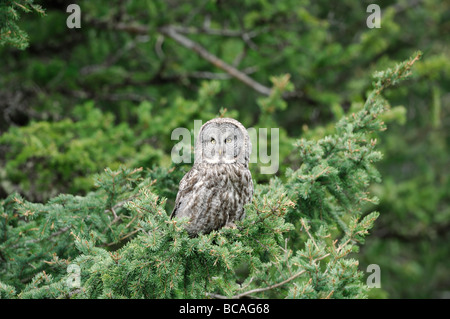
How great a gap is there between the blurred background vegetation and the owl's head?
0.43 metres

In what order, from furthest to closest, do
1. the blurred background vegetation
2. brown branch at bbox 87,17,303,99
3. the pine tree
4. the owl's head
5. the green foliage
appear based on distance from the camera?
brown branch at bbox 87,17,303,99
the blurred background vegetation
the owl's head
the green foliage
the pine tree

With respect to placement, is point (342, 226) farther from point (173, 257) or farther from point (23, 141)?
point (23, 141)

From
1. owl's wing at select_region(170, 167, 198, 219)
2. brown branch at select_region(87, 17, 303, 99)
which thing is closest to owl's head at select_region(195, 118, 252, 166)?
owl's wing at select_region(170, 167, 198, 219)

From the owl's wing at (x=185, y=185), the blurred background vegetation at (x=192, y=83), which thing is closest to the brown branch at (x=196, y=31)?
the blurred background vegetation at (x=192, y=83)

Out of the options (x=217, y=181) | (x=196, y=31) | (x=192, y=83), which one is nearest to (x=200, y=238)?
(x=217, y=181)

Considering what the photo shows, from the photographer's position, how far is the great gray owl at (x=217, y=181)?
291 centimetres

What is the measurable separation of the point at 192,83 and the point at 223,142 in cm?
407

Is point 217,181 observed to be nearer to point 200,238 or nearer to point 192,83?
point 200,238

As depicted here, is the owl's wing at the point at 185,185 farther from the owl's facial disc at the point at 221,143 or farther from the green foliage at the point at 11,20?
the green foliage at the point at 11,20

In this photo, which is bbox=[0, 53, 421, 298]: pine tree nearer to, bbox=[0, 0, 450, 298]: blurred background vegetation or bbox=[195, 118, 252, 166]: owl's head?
bbox=[195, 118, 252, 166]: owl's head

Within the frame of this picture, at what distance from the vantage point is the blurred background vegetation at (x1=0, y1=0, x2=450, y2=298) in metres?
4.41

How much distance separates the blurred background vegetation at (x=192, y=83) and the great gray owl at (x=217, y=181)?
16.4 inches

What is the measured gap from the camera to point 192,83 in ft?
22.5

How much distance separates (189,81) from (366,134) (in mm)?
4192
